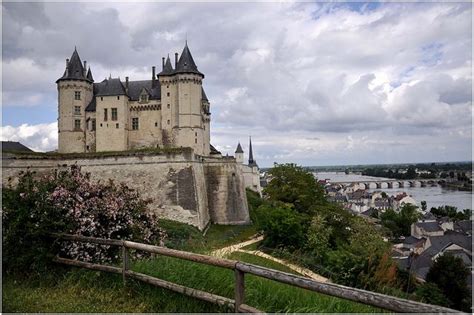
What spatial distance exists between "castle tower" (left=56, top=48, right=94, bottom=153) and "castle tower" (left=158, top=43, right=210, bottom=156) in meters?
7.64

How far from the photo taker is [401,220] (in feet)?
193

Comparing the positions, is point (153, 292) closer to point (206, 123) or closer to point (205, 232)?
point (205, 232)

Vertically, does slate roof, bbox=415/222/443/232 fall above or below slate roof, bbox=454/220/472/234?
above

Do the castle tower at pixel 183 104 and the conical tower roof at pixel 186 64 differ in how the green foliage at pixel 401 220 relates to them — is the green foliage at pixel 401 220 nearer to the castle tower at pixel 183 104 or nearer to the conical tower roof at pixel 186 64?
the castle tower at pixel 183 104

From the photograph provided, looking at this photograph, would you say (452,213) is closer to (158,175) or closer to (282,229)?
(282,229)

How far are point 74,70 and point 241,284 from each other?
38.2 metres

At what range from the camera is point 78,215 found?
7.05 meters

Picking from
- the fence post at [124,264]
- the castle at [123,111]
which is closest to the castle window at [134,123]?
the castle at [123,111]

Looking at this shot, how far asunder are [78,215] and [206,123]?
35208mm

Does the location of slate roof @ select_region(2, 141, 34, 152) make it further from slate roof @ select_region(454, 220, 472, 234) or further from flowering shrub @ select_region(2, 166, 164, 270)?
slate roof @ select_region(454, 220, 472, 234)

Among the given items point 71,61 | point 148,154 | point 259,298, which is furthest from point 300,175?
point 259,298

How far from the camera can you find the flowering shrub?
664cm

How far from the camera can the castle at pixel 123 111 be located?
36.7 m

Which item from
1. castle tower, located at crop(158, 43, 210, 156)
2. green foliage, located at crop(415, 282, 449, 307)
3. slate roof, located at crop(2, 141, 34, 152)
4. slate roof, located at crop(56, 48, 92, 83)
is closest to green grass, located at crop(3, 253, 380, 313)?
green foliage, located at crop(415, 282, 449, 307)
